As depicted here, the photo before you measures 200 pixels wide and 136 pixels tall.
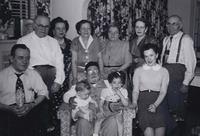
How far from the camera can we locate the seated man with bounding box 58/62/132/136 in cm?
262

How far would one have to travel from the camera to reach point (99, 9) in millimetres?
4539

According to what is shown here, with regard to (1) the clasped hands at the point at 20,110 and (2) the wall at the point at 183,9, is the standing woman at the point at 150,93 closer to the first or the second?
(1) the clasped hands at the point at 20,110

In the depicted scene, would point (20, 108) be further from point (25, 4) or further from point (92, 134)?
point (25, 4)

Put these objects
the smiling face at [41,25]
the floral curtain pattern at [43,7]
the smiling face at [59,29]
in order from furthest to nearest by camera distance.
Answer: the floral curtain pattern at [43,7] → the smiling face at [59,29] → the smiling face at [41,25]

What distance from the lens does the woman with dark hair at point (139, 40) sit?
350 centimetres

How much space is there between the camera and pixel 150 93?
9.39ft

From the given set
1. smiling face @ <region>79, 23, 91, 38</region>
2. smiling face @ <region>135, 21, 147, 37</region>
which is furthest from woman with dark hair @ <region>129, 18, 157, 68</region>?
smiling face @ <region>79, 23, 91, 38</region>

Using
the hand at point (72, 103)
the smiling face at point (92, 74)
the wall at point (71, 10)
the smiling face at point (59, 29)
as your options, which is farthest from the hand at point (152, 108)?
the wall at point (71, 10)

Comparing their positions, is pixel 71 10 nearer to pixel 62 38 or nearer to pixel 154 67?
pixel 62 38

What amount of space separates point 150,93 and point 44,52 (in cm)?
132

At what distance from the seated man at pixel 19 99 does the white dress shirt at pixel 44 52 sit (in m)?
0.59

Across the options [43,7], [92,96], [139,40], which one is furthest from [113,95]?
[43,7]

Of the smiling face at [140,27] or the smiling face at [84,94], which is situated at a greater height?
the smiling face at [140,27]

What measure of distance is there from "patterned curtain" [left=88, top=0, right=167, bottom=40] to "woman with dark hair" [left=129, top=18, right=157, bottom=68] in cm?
108
